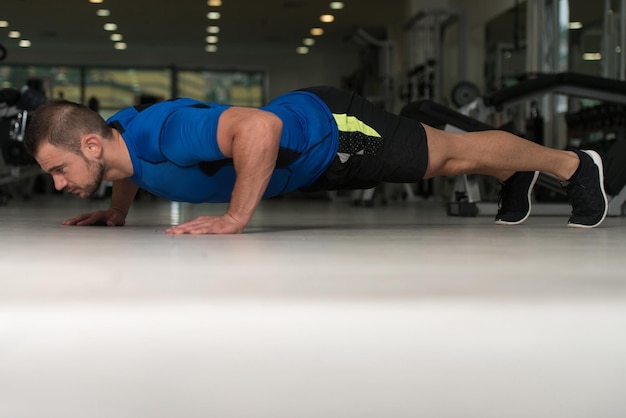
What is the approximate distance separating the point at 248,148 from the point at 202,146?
0.10 m

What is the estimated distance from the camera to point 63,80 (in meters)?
12.1

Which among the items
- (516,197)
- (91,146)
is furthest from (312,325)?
(516,197)

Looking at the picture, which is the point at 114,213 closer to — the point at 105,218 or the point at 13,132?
the point at 105,218

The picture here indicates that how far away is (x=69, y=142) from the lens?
1.50 meters

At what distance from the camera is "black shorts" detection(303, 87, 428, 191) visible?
174 cm

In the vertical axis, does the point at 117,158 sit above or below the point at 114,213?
above

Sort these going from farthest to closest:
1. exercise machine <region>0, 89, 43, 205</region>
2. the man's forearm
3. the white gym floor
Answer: exercise machine <region>0, 89, 43, 205</region> < the man's forearm < the white gym floor

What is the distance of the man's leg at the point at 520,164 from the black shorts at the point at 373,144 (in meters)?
0.04

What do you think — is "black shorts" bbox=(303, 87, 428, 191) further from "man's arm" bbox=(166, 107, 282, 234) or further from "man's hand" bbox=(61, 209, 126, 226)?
"man's hand" bbox=(61, 209, 126, 226)

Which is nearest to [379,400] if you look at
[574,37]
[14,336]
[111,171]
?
[14,336]

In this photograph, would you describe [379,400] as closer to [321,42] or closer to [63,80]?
[321,42]

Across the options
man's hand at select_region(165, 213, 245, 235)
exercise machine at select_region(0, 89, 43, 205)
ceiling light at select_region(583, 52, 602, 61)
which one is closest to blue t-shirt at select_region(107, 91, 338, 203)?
man's hand at select_region(165, 213, 245, 235)

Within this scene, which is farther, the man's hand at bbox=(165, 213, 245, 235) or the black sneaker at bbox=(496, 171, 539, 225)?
the black sneaker at bbox=(496, 171, 539, 225)

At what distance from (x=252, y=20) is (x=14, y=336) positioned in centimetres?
970
